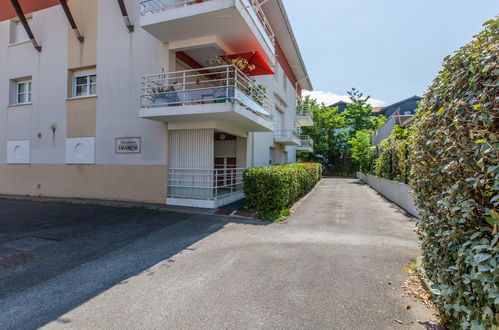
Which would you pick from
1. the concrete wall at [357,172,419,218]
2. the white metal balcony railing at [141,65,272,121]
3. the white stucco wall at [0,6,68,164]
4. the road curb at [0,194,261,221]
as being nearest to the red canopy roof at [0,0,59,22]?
the white stucco wall at [0,6,68,164]

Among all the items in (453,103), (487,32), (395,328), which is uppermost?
(487,32)

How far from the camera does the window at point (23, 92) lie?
1315cm

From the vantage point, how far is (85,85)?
38.9ft

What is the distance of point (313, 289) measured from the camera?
3670mm

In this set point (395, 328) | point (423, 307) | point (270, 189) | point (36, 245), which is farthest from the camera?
point (270, 189)

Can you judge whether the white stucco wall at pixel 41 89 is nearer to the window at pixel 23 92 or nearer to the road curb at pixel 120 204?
the window at pixel 23 92

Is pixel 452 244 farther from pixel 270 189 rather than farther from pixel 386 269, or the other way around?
pixel 270 189

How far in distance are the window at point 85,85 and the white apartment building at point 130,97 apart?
4cm

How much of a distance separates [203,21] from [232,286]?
8.12 meters

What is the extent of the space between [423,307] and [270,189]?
18.5 feet

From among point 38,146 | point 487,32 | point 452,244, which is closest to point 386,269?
point 452,244

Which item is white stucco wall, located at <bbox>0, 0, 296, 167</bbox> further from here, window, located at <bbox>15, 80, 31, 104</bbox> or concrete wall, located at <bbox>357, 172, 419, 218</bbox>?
concrete wall, located at <bbox>357, 172, 419, 218</bbox>

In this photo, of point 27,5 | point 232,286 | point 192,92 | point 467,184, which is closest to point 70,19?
point 27,5

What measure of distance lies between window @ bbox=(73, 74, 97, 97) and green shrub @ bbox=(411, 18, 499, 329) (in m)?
12.7
